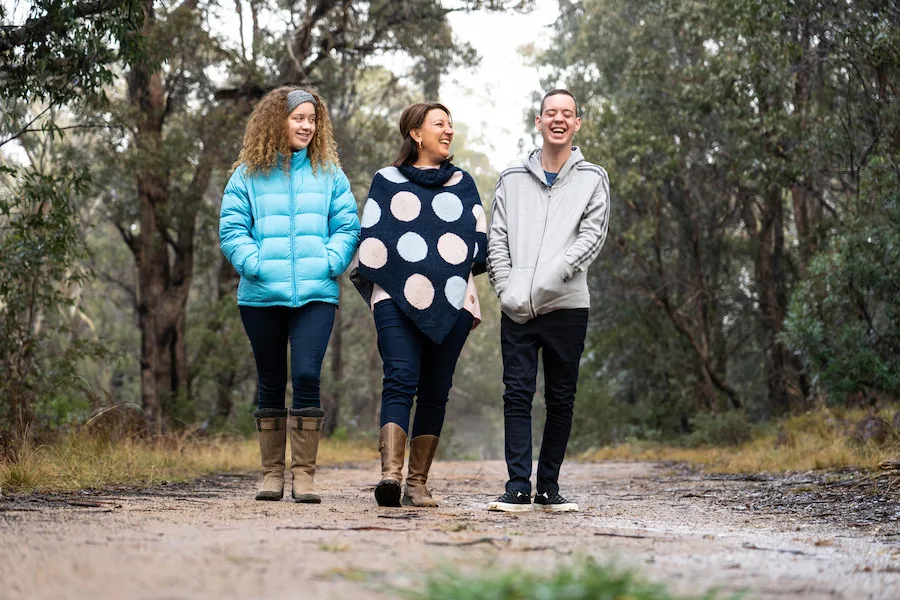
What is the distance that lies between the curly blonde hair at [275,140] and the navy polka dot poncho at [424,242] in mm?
379

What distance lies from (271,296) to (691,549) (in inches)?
111

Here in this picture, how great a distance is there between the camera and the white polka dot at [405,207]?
5.53 metres

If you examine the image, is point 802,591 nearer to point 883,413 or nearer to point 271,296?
point 271,296

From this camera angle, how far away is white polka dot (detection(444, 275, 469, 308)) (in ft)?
17.7

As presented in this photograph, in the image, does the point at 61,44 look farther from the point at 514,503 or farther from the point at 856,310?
the point at 856,310

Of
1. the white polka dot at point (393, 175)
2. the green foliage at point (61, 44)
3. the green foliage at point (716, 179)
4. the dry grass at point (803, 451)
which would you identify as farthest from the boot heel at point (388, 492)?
the green foliage at point (716, 179)

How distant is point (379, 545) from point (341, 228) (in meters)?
2.74

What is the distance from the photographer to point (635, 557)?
3.09 m

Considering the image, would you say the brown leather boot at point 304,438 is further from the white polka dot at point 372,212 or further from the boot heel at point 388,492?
the white polka dot at point 372,212

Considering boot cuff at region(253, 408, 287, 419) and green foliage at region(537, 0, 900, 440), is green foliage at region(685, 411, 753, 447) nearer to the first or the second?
green foliage at region(537, 0, 900, 440)

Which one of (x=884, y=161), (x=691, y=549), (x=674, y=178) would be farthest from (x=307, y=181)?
(x=674, y=178)

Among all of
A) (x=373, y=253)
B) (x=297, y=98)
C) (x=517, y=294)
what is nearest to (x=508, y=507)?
(x=517, y=294)

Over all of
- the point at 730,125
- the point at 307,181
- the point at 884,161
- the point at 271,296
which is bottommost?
the point at 271,296

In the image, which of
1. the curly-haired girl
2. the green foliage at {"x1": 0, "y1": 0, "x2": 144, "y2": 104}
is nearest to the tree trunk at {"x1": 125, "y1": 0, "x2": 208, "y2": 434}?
the green foliage at {"x1": 0, "y1": 0, "x2": 144, "y2": 104}
